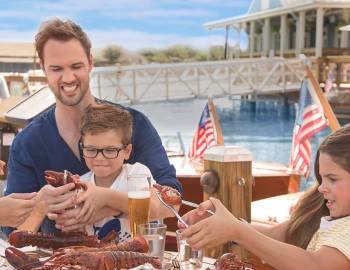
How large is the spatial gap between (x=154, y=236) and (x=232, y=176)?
1.25m

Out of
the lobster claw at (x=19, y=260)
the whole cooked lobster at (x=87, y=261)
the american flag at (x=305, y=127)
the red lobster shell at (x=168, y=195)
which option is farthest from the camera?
the american flag at (x=305, y=127)

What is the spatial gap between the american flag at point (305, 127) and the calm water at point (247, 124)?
276 inches

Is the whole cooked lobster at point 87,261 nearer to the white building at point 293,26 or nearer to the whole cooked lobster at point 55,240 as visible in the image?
the whole cooked lobster at point 55,240

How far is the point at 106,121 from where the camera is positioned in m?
2.36

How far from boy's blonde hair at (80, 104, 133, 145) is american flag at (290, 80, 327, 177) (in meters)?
3.46

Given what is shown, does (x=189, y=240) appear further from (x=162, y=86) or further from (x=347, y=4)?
(x=347, y=4)

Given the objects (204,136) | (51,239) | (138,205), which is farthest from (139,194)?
(204,136)

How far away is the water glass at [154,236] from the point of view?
1.81 m

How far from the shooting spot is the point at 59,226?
2.08 meters

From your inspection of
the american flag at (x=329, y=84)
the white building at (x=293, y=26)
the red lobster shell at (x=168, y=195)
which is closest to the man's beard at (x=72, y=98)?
the red lobster shell at (x=168, y=195)

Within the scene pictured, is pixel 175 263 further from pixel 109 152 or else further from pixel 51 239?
pixel 109 152

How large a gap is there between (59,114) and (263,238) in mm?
1239

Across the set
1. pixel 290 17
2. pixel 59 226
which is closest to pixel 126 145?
pixel 59 226

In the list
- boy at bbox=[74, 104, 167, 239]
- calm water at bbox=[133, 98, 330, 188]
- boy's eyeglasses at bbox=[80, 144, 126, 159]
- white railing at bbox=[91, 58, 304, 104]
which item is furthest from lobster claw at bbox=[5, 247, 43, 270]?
white railing at bbox=[91, 58, 304, 104]
